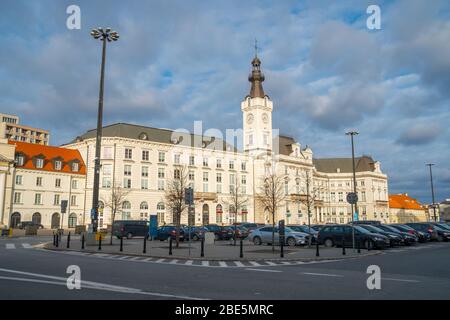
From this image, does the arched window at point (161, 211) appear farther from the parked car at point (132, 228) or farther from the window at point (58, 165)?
the parked car at point (132, 228)

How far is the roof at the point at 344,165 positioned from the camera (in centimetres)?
11950

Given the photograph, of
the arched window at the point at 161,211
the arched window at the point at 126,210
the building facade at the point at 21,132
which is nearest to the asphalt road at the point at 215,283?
the arched window at the point at 126,210

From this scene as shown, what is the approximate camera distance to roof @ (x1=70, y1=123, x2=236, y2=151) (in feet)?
231

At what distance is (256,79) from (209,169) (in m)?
28.5

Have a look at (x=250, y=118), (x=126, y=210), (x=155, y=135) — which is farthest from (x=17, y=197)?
(x=250, y=118)

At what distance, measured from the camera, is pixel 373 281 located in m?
11.5

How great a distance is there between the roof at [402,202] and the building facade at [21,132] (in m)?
117

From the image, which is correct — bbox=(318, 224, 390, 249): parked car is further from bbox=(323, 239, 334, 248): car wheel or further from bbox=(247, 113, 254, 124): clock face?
bbox=(247, 113, 254, 124): clock face

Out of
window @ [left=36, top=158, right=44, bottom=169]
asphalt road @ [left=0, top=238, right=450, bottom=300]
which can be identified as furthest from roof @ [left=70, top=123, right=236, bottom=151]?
asphalt road @ [left=0, top=238, right=450, bottom=300]

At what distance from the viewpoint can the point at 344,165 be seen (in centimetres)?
12038

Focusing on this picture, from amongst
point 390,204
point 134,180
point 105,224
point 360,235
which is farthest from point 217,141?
point 390,204

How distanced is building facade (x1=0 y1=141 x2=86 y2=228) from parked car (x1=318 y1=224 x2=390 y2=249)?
4670 centimetres

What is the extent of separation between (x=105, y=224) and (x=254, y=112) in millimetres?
44490

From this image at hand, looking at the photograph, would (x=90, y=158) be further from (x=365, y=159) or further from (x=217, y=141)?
(x=365, y=159)
